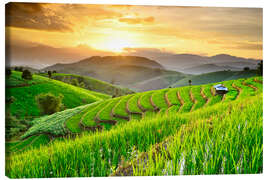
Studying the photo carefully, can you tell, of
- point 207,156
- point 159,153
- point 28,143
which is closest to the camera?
point 159,153

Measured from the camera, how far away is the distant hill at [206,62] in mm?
3324

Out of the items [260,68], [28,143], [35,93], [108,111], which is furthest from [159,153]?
[260,68]

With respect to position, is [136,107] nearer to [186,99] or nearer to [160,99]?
[160,99]

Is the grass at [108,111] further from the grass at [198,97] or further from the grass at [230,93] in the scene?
the grass at [230,93]

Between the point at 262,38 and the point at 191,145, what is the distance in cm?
252

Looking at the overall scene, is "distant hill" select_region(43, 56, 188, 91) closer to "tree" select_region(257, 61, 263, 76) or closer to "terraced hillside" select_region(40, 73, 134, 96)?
"terraced hillside" select_region(40, 73, 134, 96)

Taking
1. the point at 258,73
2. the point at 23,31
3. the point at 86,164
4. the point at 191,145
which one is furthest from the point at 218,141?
the point at 23,31

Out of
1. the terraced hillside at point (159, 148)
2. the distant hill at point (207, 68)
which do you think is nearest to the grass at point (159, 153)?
the terraced hillside at point (159, 148)

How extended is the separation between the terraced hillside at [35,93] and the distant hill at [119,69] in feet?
0.90

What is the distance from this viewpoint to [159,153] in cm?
169

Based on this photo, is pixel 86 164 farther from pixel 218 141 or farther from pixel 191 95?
pixel 191 95

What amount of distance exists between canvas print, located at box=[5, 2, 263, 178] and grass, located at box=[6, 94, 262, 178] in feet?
0.04

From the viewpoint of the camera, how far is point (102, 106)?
10.5 ft

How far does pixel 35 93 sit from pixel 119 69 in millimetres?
1471
